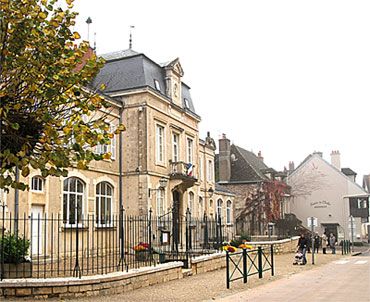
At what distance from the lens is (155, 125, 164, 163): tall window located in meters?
26.2

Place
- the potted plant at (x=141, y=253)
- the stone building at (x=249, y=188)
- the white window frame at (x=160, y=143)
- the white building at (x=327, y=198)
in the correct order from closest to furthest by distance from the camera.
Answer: the potted plant at (x=141, y=253)
the white window frame at (x=160, y=143)
the stone building at (x=249, y=188)
the white building at (x=327, y=198)

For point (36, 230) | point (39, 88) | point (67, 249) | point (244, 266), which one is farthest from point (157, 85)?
point (39, 88)

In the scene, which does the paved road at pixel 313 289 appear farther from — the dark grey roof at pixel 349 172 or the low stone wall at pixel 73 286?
the dark grey roof at pixel 349 172

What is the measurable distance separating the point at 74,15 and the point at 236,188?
39141 millimetres

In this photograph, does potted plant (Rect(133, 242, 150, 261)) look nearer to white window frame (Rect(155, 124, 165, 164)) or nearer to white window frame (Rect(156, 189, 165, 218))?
white window frame (Rect(156, 189, 165, 218))

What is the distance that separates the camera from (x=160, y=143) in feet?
87.6

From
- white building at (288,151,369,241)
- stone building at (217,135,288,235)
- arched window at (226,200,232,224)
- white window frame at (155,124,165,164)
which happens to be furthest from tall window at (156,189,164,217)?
white building at (288,151,369,241)

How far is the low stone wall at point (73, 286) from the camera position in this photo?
11359 millimetres

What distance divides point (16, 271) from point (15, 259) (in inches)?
16.5

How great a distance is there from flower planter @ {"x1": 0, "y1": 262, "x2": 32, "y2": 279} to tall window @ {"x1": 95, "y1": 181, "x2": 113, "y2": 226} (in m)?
8.92

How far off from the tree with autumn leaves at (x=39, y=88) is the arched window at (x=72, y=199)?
43.3 feet

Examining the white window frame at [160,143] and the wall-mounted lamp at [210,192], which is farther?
the wall-mounted lamp at [210,192]

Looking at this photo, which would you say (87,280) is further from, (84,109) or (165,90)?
(165,90)

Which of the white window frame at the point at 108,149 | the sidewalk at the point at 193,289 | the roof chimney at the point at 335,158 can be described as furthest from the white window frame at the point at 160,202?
the roof chimney at the point at 335,158
